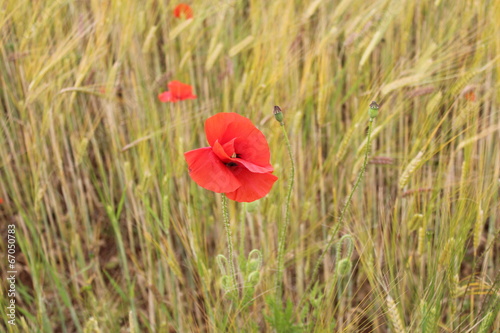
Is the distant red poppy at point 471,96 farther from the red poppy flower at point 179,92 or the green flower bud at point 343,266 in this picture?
the red poppy flower at point 179,92

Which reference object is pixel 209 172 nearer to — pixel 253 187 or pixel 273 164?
pixel 253 187

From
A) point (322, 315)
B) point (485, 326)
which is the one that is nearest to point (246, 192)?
point (322, 315)

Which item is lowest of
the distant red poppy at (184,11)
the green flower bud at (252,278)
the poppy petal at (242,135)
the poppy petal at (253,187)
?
the green flower bud at (252,278)

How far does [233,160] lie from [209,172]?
1.6 inches

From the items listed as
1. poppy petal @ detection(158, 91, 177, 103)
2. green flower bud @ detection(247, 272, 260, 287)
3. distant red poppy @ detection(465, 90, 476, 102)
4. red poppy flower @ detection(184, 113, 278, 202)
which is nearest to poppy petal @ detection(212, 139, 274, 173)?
red poppy flower @ detection(184, 113, 278, 202)

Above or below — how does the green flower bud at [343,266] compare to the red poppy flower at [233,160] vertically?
below

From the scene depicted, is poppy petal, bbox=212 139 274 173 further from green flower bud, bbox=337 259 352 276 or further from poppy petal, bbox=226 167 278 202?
green flower bud, bbox=337 259 352 276

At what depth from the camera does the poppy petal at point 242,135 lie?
80cm

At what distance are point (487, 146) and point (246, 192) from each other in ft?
3.19

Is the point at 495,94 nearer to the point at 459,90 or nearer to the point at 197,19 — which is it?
the point at 459,90

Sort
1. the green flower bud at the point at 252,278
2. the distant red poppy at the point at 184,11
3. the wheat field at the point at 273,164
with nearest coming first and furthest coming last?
1. the green flower bud at the point at 252,278
2. the wheat field at the point at 273,164
3. the distant red poppy at the point at 184,11

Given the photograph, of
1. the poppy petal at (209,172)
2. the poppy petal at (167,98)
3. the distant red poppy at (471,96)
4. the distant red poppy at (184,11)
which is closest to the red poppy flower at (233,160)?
the poppy petal at (209,172)

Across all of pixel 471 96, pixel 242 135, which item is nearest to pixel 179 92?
pixel 242 135

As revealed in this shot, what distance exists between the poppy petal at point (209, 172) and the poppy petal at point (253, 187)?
3 cm
